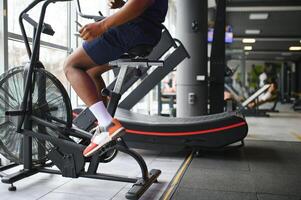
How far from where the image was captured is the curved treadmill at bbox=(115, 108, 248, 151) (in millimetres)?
3754

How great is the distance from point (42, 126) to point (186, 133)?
5.51 ft

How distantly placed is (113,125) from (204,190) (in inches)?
37.3

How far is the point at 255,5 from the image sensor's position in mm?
10250

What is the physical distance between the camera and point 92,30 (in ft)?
6.61

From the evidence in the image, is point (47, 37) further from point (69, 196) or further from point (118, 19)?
point (118, 19)

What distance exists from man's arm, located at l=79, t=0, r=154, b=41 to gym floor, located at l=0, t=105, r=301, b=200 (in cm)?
115

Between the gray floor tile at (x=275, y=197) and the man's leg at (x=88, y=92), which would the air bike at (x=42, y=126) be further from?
the gray floor tile at (x=275, y=197)

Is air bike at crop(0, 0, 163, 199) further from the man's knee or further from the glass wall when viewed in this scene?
the glass wall

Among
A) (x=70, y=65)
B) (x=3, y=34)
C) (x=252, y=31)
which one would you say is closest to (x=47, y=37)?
(x=3, y=34)

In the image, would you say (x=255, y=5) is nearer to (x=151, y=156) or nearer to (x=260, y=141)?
(x=260, y=141)

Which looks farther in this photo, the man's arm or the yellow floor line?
the yellow floor line

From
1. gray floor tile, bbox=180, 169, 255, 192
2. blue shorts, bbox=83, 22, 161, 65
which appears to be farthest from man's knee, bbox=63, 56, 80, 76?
gray floor tile, bbox=180, 169, 255, 192

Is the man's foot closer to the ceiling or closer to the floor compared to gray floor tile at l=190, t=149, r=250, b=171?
closer to the ceiling

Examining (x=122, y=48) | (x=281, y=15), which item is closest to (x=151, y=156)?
(x=122, y=48)
